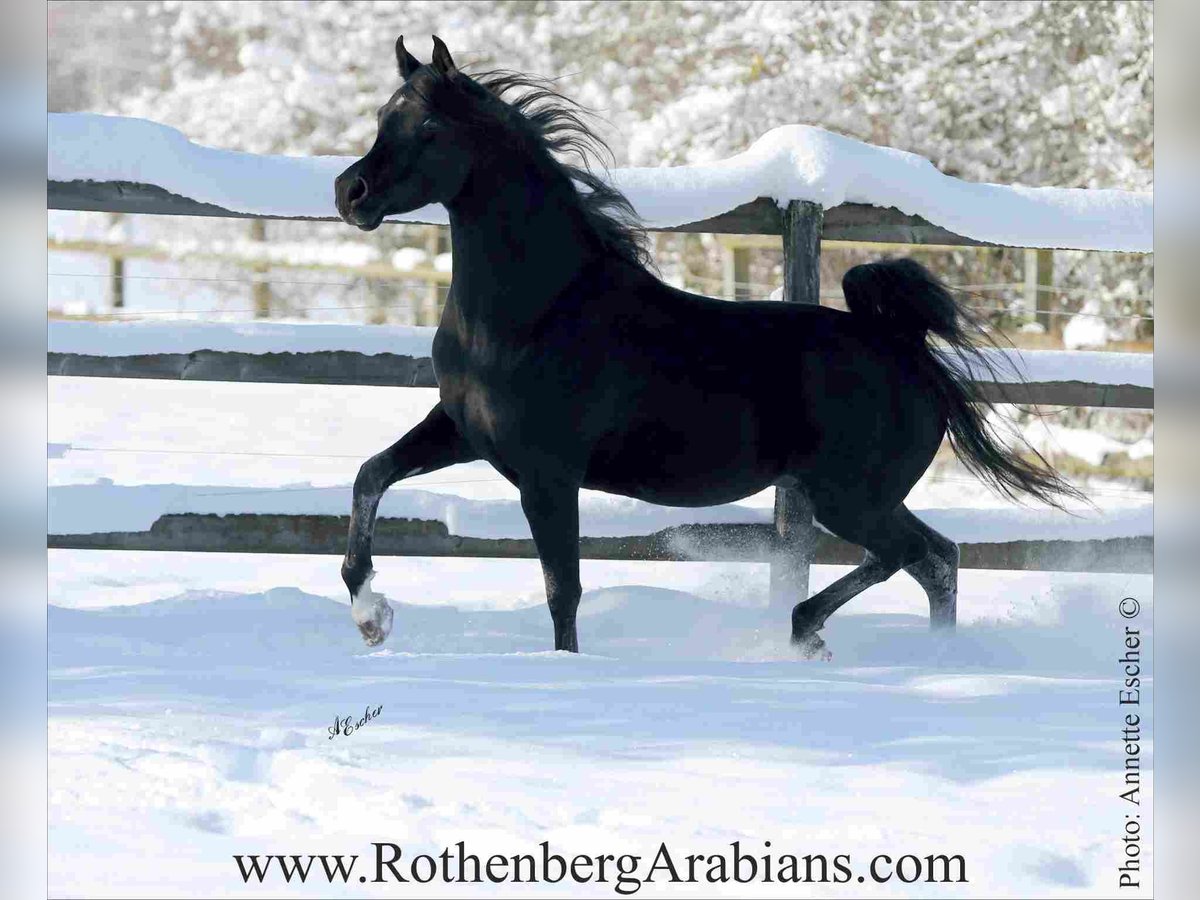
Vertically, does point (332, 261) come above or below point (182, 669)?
above

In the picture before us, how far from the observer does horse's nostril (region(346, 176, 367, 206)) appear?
347cm

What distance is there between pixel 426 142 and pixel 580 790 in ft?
5.89

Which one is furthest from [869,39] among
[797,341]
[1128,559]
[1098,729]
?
[1098,729]

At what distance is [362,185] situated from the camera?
3482mm

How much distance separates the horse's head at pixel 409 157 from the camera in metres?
3.48

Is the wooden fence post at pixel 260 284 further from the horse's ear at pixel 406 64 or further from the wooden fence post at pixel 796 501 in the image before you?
the horse's ear at pixel 406 64

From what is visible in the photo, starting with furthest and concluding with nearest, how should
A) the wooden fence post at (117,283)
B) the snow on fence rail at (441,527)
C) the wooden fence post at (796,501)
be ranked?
the wooden fence post at (117,283) → the wooden fence post at (796,501) → the snow on fence rail at (441,527)

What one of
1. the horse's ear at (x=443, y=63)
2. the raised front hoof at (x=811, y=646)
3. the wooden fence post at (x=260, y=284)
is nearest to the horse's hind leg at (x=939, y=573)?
the raised front hoof at (x=811, y=646)

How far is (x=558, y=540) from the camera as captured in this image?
367 cm

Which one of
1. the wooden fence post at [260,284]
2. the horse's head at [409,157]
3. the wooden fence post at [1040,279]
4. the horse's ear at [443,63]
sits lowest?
the horse's head at [409,157]

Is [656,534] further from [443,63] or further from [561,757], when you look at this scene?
[561,757]

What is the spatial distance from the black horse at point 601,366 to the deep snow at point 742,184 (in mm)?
694

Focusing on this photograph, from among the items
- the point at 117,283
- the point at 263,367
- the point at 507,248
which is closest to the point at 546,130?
the point at 507,248

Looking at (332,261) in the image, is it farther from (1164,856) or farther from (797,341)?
(1164,856)
